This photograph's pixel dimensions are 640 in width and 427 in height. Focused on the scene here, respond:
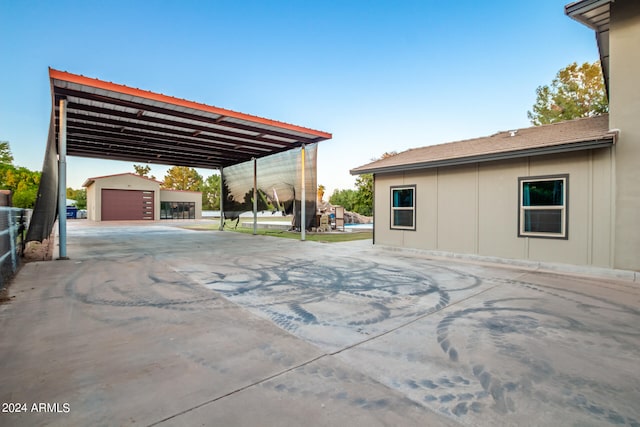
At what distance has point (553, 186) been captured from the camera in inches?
254

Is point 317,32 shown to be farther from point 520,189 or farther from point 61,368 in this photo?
point 61,368

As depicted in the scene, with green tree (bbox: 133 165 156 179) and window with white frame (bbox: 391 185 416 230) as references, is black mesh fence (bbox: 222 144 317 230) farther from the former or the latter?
green tree (bbox: 133 165 156 179)

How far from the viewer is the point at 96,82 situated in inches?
277

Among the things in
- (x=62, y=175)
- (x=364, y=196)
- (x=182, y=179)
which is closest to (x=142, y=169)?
(x=182, y=179)

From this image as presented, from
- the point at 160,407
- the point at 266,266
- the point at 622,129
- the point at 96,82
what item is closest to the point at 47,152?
the point at 96,82

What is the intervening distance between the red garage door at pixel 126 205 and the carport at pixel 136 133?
748 inches

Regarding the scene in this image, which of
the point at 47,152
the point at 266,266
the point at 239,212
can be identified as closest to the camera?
the point at 266,266

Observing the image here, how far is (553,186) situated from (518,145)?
1.24 m

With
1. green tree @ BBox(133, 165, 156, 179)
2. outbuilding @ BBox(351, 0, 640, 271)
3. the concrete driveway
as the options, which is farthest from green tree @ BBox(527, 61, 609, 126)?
green tree @ BBox(133, 165, 156, 179)

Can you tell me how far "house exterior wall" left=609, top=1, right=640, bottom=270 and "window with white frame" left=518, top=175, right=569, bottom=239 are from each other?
844 mm

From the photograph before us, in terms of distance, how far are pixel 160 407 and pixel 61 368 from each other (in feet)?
3.74

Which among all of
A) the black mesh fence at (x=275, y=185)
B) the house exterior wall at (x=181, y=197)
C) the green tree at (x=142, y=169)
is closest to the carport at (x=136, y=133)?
the black mesh fence at (x=275, y=185)

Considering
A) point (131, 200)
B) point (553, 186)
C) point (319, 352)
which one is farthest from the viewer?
point (131, 200)

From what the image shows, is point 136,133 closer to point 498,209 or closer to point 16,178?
point 498,209
